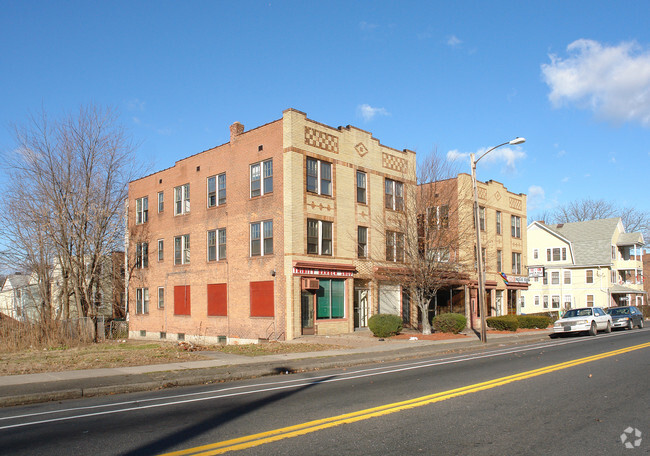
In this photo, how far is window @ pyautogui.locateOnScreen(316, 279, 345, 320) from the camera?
2717 centimetres

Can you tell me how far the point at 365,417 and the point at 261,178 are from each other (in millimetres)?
20941

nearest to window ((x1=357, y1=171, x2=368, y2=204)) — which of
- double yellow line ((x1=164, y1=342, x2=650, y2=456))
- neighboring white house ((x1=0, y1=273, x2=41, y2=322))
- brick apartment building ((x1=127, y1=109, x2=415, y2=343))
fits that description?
brick apartment building ((x1=127, y1=109, x2=415, y2=343))

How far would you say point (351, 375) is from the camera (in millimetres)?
13922

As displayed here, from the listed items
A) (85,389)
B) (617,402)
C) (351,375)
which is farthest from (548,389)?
(85,389)

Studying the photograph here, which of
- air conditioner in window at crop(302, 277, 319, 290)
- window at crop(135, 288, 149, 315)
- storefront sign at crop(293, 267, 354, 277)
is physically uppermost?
storefront sign at crop(293, 267, 354, 277)

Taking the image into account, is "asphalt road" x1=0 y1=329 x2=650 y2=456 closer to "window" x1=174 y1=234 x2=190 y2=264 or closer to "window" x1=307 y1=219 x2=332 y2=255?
"window" x1=307 y1=219 x2=332 y2=255

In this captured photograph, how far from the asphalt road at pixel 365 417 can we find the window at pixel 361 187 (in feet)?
57.6

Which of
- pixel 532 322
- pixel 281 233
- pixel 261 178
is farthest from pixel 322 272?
pixel 532 322

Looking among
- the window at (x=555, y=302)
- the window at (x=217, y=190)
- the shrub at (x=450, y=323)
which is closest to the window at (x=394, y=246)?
the shrub at (x=450, y=323)

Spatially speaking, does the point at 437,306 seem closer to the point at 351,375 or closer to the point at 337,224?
the point at 337,224

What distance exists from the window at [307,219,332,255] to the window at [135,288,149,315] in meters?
15.7

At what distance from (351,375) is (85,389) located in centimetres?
627

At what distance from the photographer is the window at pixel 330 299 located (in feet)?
89.1

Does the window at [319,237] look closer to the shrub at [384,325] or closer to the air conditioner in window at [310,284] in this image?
the air conditioner in window at [310,284]
